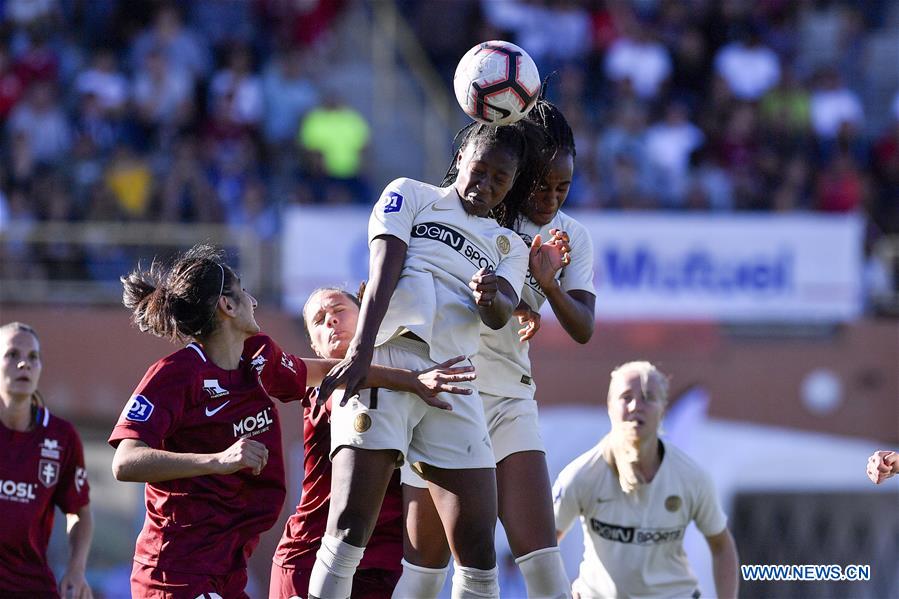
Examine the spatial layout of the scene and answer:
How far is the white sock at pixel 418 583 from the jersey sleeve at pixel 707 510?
1.66 m

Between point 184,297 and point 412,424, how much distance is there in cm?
96

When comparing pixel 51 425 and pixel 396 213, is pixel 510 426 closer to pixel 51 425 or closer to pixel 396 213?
pixel 396 213

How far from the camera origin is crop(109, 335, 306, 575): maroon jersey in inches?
178

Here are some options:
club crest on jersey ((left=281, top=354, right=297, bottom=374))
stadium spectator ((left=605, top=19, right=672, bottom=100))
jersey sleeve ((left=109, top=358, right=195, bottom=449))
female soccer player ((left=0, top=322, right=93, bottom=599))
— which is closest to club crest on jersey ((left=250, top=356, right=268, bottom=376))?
club crest on jersey ((left=281, top=354, right=297, bottom=374))

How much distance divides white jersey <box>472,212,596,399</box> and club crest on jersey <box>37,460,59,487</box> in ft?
6.82

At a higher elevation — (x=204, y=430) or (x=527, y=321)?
(x=527, y=321)

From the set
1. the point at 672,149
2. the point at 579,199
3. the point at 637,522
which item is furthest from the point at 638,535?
the point at 672,149

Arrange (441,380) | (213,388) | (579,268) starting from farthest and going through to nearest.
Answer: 1. (579,268)
2. (213,388)
3. (441,380)

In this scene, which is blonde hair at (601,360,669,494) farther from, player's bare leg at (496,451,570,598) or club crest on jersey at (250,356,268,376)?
club crest on jersey at (250,356,268,376)

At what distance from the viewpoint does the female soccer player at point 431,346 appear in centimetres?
436

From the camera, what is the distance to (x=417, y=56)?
14.8 metres

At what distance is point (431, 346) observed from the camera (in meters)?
4.54

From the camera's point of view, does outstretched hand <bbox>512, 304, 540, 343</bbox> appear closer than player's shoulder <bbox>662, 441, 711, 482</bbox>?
Result: Yes

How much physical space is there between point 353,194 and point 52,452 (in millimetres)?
7143
